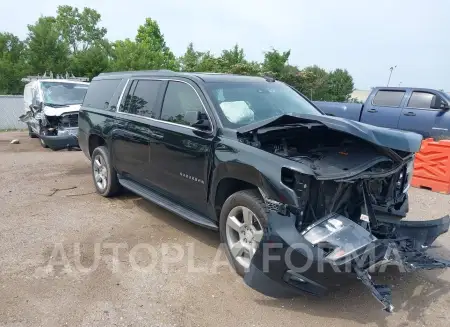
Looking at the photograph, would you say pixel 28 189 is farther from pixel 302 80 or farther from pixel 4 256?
pixel 302 80

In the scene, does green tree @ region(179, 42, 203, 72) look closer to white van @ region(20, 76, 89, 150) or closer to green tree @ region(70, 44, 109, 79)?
green tree @ region(70, 44, 109, 79)

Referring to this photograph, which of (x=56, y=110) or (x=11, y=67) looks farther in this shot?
(x=11, y=67)

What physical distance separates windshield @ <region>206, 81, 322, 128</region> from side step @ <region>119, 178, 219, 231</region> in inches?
41.0

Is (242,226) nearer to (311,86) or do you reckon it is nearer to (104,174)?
(104,174)

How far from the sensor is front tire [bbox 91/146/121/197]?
19.9 ft

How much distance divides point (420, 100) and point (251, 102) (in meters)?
7.06

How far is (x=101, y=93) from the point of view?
21.0ft

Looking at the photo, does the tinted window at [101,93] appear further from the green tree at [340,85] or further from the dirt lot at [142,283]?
the green tree at [340,85]

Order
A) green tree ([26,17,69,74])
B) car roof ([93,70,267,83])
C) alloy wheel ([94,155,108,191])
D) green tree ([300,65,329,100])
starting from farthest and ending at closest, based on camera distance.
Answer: green tree ([300,65,329,100])
green tree ([26,17,69,74])
alloy wheel ([94,155,108,191])
car roof ([93,70,267,83])

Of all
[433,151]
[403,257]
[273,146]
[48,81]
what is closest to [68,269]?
[273,146]

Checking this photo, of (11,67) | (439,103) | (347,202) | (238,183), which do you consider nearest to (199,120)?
(238,183)

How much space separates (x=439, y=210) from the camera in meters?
6.21

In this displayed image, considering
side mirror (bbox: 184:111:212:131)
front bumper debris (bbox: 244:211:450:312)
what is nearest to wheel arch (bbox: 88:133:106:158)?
side mirror (bbox: 184:111:212:131)

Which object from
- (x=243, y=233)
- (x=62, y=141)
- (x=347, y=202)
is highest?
(x=347, y=202)
